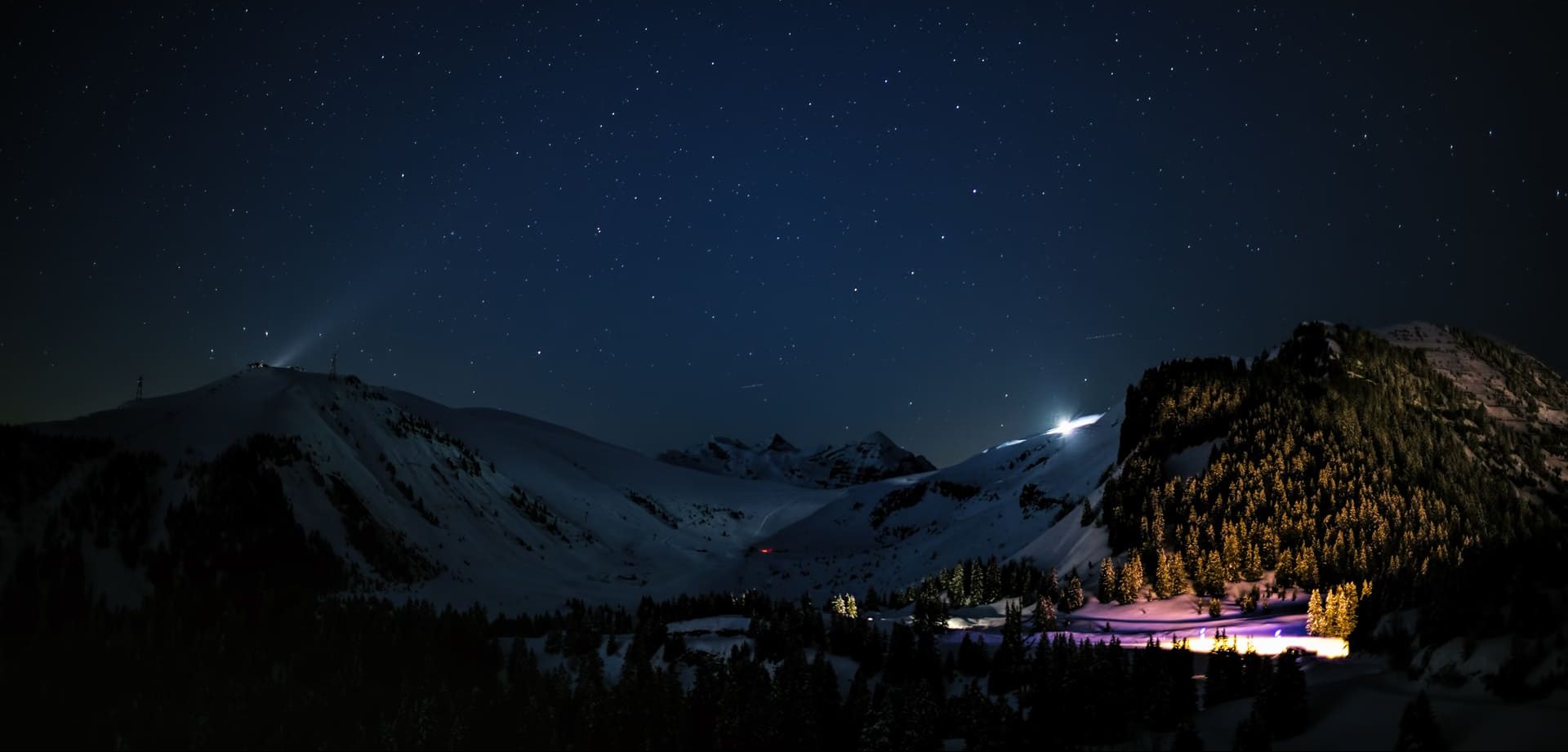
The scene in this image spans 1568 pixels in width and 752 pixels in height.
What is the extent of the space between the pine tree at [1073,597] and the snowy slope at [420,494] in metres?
68.3

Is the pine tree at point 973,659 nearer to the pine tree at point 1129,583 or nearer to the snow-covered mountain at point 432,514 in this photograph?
the pine tree at point 1129,583

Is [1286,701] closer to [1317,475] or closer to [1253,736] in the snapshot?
[1253,736]

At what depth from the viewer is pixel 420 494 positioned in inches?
5551

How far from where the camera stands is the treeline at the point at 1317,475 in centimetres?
7162

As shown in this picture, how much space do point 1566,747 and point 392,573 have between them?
112 metres

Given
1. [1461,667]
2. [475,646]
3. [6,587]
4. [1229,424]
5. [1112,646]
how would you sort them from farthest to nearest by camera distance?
[1229,424] < [475,646] < [6,587] < [1112,646] < [1461,667]

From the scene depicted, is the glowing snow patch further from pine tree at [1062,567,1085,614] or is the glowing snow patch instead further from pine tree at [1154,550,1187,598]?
pine tree at [1062,567,1085,614]

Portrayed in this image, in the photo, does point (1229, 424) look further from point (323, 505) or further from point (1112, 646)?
point (323, 505)

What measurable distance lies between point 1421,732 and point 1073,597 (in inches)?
1793

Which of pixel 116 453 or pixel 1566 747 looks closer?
pixel 1566 747

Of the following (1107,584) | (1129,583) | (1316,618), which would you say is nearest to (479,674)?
(1107,584)

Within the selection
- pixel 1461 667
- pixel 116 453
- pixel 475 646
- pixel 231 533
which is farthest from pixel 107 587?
pixel 1461 667

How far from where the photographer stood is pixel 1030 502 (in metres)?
150

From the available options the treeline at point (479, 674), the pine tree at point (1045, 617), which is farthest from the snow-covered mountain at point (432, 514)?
the pine tree at point (1045, 617)
